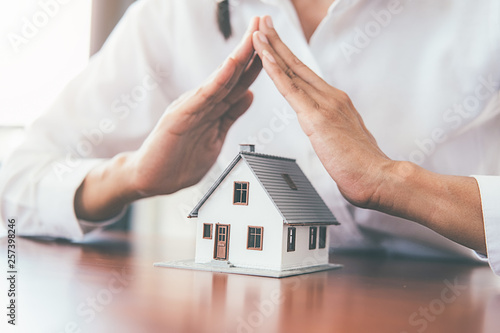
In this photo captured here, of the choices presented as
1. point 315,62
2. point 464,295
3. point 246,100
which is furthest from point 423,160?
point 464,295

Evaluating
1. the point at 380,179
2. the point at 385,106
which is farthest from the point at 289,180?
the point at 385,106

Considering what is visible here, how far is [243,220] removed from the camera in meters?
0.83

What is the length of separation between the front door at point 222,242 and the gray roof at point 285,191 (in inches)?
2.3

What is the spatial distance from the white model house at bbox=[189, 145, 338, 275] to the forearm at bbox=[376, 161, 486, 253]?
0.13 m

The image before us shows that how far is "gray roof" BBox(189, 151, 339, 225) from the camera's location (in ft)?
2.67

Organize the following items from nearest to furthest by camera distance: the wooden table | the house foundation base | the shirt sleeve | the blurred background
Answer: the wooden table
the house foundation base
the shirt sleeve
the blurred background

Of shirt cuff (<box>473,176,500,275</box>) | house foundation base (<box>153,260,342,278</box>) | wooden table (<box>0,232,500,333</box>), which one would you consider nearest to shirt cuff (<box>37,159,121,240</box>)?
wooden table (<box>0,232,500,333</box>)

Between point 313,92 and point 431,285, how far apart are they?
0.36 metres

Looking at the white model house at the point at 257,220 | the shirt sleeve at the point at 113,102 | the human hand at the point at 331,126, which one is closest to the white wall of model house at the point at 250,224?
the white model house at the point at 257,220

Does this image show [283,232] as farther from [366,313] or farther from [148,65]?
[148,65]

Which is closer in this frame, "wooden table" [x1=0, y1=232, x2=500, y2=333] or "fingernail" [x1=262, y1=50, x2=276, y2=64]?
"wooden table" [x1=0, y1=232, x2=500, y2=333]

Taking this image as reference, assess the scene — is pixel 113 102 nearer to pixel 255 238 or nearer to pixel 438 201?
pixel 255 238

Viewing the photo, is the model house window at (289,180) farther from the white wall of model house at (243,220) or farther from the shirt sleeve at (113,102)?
the shirt sleeve at (113,102)

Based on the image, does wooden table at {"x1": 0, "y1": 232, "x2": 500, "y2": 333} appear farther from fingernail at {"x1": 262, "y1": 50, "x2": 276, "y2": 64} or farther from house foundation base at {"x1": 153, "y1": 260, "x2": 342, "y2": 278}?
fingernail at {"x1": 262, "y1": 50, "x2": 276, "y2": 64}
